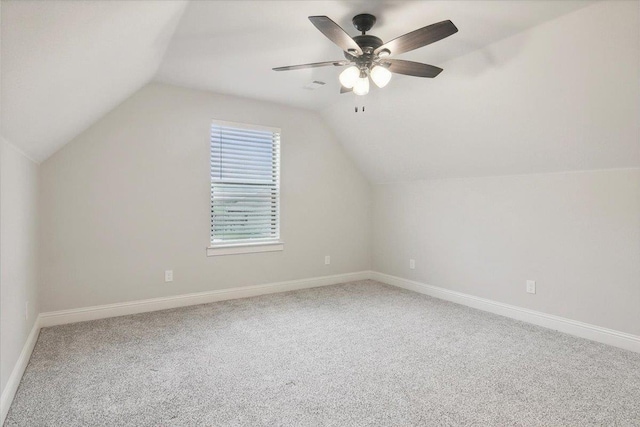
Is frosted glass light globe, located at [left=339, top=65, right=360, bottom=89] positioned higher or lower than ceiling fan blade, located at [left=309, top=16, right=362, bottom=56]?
lower

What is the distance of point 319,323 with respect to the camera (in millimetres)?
3416

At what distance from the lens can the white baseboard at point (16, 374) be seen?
1884 millimetres

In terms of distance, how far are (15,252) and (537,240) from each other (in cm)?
421

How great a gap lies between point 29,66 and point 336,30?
150cm

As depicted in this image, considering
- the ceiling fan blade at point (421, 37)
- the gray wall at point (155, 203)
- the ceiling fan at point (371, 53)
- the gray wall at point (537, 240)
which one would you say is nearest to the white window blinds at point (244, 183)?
Answer: the gray wall at point (155, 203)

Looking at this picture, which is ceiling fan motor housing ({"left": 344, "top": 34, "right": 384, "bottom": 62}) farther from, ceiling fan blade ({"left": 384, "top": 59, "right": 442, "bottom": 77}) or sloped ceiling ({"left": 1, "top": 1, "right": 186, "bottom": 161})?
sloped ceiling ({"left": 1, "top": 1, "right": 186, "bottom": 161})

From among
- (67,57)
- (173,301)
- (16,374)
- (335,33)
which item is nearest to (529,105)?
(335,33)

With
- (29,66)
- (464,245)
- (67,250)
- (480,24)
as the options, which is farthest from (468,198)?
(67,250)

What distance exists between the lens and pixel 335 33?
A: 6.86ft

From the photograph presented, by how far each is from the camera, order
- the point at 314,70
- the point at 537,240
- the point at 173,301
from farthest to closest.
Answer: the point at 173,301, the point at 537,240, the point at 314,70

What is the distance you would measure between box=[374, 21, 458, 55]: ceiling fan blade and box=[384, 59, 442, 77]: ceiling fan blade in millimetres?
152

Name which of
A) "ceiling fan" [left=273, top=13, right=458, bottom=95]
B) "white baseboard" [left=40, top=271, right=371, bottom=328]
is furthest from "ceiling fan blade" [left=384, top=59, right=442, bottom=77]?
"white baseboard" [left=40, top=271, right=371, bottom=328]

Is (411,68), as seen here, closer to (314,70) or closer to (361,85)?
(361,85)

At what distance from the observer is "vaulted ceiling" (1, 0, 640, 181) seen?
1.63 meters
